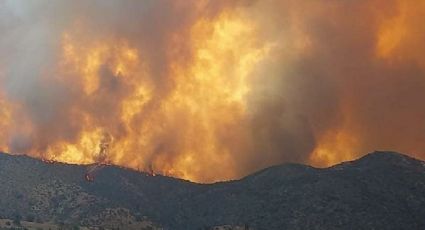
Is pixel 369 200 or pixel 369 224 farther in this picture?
pixel 369 200

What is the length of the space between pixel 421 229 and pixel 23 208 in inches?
4519

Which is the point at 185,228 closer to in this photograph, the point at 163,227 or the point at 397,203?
the point at 163,227

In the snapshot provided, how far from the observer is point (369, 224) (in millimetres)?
184250

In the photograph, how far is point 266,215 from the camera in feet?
647

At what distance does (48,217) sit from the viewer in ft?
634

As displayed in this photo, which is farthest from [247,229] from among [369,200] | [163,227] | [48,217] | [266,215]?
[48,217]

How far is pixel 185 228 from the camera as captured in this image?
19888 centimetres

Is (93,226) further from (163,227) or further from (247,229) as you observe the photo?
(247,229)

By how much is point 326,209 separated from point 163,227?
157 ft

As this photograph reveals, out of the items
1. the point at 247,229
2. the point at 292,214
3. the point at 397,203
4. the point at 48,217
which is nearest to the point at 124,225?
the point at 48,217

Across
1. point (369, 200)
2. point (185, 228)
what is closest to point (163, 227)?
point (185, 228)

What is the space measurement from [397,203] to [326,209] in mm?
23026

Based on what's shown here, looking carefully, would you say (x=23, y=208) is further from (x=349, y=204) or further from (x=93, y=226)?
(x=349, y=204)

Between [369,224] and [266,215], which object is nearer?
[369,224]
